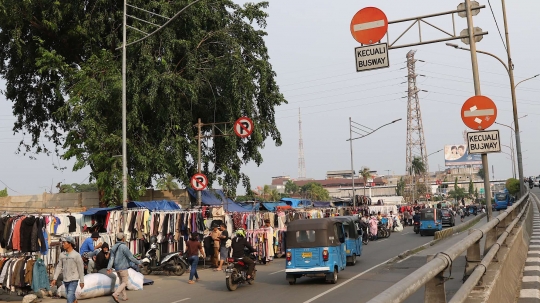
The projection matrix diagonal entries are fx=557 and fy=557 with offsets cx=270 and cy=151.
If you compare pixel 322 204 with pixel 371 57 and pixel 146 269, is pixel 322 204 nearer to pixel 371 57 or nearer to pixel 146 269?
pixel 146 269

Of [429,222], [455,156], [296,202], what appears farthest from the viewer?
[455,156]

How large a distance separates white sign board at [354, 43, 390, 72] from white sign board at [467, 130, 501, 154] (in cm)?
256

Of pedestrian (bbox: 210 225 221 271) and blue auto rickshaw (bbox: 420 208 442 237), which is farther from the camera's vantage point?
blue auto rickshaw (bbox: 420 208 442 237)

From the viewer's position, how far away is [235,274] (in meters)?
16.2

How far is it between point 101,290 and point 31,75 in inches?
762

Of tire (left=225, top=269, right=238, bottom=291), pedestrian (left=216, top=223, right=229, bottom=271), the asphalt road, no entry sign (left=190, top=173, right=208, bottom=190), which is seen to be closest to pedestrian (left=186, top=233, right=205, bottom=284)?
the asphalt road

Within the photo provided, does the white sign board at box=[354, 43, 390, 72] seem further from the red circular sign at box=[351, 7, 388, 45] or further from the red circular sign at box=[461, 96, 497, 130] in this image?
the red circular sign at box=[461, 96, 497, 130]

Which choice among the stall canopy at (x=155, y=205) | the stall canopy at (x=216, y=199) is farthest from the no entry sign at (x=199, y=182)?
the stall canopy at (x=216, y=199)

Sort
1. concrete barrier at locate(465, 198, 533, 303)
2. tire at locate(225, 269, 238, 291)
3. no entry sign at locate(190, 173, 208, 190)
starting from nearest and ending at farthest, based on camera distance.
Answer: concrete barrier at locate(465, 198, 533, 303) → tire at locate(225, 269, 238, 291) → no entry sign at locate(190, 173, 208, 190)

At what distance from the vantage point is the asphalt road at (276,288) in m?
14.4

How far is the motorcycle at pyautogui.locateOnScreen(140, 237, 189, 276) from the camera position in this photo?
20391 mm

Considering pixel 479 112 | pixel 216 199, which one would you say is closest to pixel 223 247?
pixel 216 199

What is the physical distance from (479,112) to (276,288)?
25.9ft

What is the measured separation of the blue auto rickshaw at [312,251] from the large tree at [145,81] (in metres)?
11.2
